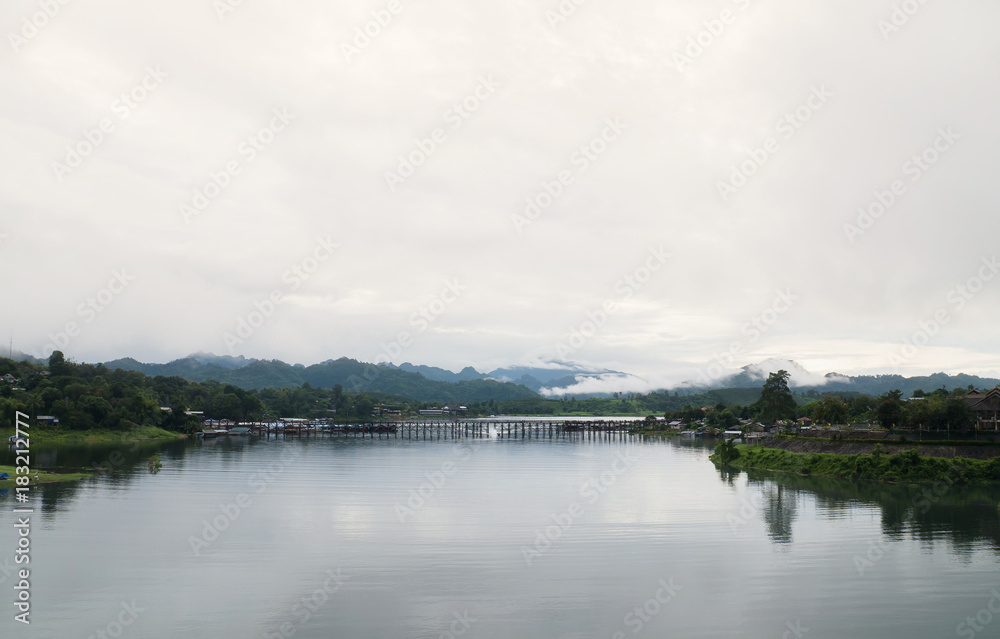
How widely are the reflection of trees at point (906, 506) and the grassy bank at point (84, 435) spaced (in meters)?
84.0

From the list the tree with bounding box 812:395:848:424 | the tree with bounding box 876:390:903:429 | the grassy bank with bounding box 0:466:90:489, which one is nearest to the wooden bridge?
the tree with bounding box 812:395:848:424

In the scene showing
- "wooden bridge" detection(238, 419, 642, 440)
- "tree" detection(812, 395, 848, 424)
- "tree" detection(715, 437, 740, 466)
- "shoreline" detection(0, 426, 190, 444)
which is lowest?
"wooden bridge" detection(238, 419, 642, 440)

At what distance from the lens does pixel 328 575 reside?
27.1 meters

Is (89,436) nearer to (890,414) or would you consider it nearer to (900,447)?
(900,447)

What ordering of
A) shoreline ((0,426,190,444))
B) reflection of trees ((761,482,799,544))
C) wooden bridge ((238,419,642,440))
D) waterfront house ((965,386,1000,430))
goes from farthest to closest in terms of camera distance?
1. wooden bridge ((238,419,642,440))
2. shoreline ((0,426,190,444))
3. waterfront house ((965,386,1000,430))
4. reflection of trees ((761,482,799,544))

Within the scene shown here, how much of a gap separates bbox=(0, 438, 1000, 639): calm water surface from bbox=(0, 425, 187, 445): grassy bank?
41.0 meters

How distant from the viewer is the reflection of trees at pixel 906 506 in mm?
36406

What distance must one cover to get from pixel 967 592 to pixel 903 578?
2.40 meters

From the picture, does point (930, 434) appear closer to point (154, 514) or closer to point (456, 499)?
point (456, 499)

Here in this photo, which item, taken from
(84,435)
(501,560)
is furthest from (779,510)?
(84,435)

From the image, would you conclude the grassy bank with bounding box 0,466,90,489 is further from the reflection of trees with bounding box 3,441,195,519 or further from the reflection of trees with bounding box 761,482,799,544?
the reflection of trees with bounding box 761,482,799,544

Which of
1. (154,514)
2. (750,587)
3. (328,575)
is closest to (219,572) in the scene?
(328,575)

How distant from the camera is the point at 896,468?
56.4 metres

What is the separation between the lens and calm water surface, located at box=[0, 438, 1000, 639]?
22.0 m
